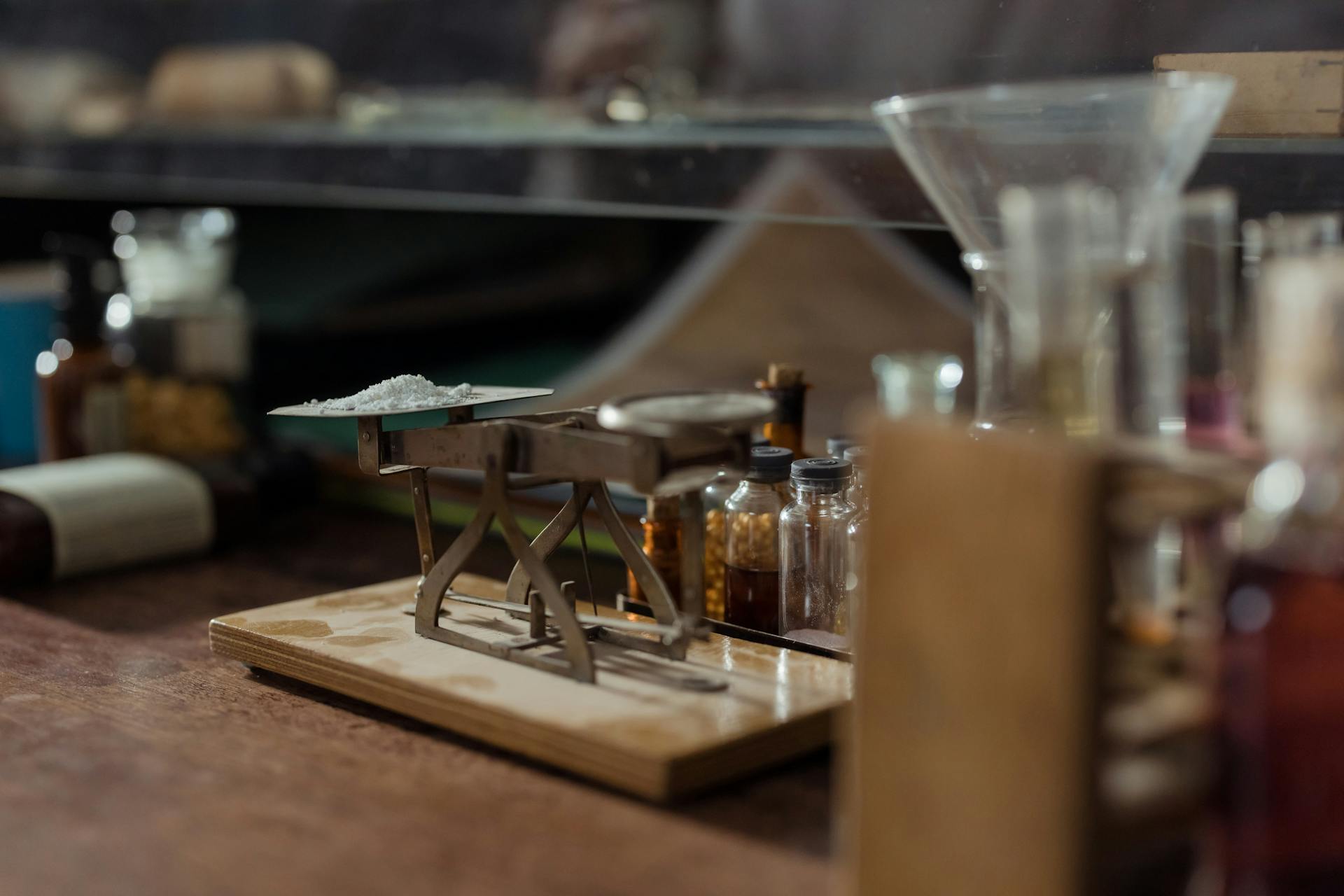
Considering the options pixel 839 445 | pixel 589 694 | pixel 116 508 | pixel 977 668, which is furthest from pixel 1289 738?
pixel 116 508

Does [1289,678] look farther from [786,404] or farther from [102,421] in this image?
[102,421]

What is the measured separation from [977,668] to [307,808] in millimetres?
396

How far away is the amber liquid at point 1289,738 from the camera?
0.56 meters

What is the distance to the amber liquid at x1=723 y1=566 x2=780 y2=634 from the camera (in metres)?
0.98

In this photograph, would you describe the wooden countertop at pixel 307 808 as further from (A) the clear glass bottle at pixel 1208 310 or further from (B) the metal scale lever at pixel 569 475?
(A) the clear glass bottle at pixel 1208 310

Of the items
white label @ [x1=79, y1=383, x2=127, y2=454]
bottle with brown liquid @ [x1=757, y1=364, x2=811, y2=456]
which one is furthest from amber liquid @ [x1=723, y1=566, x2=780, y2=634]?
white label @ [x1=79, y1=383, x2=127, y2=454]

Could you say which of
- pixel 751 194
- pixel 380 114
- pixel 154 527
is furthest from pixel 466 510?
pixel 380 114

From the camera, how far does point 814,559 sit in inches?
37.9

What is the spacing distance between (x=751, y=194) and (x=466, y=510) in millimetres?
465

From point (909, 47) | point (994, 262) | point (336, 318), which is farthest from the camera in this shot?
point (336, 318)

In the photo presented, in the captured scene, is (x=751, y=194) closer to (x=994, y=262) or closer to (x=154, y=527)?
(x=994, y=262)

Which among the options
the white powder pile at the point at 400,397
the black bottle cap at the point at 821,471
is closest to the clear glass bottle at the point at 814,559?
the black bottle cap at the point at 821,471

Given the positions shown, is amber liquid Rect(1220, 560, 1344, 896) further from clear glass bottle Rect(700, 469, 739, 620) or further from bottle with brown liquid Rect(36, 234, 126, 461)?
bottle with brown liquid Rect(36, 234, 126, 461)

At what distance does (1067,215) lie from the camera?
58 centimetres
